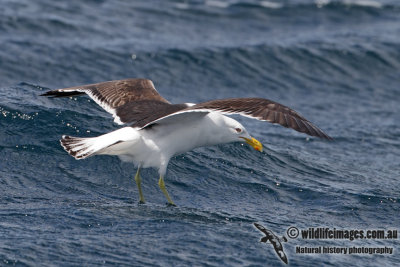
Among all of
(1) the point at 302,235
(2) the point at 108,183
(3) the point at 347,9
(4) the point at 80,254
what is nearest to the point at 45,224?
(4) the point at 80,254

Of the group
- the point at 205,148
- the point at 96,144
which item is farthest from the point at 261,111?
the point at 205,148

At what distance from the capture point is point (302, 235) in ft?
26.2

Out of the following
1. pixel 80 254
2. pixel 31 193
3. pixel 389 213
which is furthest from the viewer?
pixel 389 213

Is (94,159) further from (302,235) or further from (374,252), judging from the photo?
(374,252)

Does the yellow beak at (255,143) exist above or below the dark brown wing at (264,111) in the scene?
below

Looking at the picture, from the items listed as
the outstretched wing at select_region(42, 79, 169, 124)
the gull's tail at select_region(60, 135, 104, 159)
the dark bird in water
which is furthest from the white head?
the gull's tail at select_region(60, 135, 104, 159)

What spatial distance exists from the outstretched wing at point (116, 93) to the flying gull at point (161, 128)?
0.01 meters

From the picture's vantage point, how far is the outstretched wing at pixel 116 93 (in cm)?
912

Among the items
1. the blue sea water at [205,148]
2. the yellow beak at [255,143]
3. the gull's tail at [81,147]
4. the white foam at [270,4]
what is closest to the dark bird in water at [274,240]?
the blue sea water at [205,148]

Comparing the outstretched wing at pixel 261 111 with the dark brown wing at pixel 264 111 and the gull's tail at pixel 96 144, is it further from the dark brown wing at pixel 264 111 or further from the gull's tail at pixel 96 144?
the gull's tail at pixel 96 144

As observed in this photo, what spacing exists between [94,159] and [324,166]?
156 inches

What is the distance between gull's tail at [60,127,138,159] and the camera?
7.90 m

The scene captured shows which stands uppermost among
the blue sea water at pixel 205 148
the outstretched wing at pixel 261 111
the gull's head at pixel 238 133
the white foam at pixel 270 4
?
the outstretched wing at pixel 261 111

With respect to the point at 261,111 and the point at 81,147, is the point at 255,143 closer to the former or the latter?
the point at 261,111
